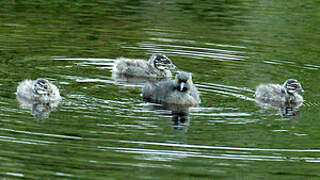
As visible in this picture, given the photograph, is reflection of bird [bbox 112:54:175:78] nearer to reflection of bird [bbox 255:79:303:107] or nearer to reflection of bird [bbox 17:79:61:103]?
reflection of bird [bbox 255:79:303:107]

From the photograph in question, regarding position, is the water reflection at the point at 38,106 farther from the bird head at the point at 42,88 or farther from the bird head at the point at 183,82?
the bird head at the point at 183,82

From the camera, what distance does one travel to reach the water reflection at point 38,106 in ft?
42.5

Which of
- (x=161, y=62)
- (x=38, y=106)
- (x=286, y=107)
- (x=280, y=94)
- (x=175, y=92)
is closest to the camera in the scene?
(x=38, y=106)

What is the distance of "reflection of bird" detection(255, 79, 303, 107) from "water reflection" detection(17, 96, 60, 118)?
340cm

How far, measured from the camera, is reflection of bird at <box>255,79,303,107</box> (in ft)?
47.3

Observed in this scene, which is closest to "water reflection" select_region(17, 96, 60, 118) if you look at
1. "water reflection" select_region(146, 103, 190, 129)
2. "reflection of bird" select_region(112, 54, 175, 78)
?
"water reflection" select_region(146, 103, 190, 129)

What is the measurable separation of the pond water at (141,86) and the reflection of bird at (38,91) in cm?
22

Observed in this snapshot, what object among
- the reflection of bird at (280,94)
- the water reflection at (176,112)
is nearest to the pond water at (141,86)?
the water reflection at (176,112)

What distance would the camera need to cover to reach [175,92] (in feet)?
47.3

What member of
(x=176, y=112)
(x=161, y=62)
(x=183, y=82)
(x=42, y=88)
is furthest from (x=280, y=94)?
(x=42, y=88)

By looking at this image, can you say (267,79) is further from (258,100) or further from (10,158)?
(10,158)

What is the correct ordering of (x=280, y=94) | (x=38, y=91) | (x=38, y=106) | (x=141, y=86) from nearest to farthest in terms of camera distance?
(x=38, y=106)
(x=38, y=91)
(x=280, y=94)
(x=141, y=86)

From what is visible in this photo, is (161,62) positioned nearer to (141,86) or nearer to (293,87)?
(141,86)

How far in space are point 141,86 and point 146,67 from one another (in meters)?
1.23
